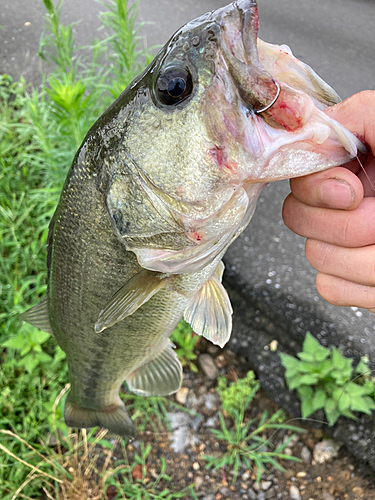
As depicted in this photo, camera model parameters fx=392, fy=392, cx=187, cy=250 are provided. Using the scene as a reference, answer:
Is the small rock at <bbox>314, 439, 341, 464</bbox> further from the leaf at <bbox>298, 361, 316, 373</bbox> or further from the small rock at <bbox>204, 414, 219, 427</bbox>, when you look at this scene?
the small rock at <bbox>204, 414, 219, 427</bbox>

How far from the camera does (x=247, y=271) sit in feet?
7.80

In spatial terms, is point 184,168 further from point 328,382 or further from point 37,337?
point 37,337

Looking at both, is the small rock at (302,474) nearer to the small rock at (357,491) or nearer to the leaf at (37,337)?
the small rock at (357,491)

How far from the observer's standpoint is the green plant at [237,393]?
2196mm

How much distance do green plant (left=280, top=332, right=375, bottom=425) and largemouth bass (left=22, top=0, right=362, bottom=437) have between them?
34.7 inches

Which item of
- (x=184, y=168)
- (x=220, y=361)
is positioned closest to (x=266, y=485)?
(x=220, y=361)

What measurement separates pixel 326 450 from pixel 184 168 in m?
1.82

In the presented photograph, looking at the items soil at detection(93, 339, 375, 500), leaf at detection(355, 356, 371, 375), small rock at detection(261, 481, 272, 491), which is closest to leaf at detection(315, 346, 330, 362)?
leaf at detection(355, 356, 371, 375)

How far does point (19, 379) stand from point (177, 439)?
0.98 meters

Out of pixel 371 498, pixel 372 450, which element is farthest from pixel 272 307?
pixel 371 498

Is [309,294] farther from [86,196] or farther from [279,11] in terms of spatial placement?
[279,11]

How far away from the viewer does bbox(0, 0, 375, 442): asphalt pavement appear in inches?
84.3

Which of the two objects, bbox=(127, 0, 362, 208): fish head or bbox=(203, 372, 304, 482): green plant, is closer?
bbox=(127, 0, 362, 208): fish head

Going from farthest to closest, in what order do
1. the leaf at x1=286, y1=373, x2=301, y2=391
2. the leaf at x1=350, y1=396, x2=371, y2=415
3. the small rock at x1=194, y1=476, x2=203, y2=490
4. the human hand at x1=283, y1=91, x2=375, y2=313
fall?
the small rock at x1=194, y1=476, x2=203, y2=490, the leaf at x1=286, y1=373, x2=301, y2=391, the leaf at x1=350, y1=396, x2=371, y2=415, the human hand at x1=283, y1=91, x2=375, y2=313
